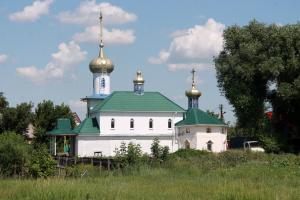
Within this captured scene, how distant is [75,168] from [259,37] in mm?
22634

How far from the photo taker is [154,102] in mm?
47438

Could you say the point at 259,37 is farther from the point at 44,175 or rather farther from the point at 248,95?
the point at 44,175

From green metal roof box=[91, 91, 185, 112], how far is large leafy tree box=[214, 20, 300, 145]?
22.5ft

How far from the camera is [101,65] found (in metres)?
49.8

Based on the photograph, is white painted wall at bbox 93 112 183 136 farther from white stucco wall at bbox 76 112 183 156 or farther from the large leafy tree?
the large leafy tree

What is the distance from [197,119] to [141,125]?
5270 mm

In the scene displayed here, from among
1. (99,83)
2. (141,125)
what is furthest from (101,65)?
(141,125)

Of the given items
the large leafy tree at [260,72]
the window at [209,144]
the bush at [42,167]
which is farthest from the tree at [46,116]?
the bush at [42,167]

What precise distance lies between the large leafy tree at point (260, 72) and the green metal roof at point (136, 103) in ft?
22.5

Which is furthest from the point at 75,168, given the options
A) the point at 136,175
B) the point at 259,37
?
the point at 259,37

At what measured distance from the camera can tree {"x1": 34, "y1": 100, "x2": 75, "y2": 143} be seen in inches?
2044

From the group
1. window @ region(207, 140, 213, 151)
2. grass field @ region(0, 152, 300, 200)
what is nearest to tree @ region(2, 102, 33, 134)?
window @ region(207, 140, 213, 151)

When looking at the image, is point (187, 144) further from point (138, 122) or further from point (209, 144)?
point (138, 122)

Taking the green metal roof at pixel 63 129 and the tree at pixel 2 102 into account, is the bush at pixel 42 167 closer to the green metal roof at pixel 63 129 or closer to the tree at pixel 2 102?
the green metal roof at pixel 63 129
